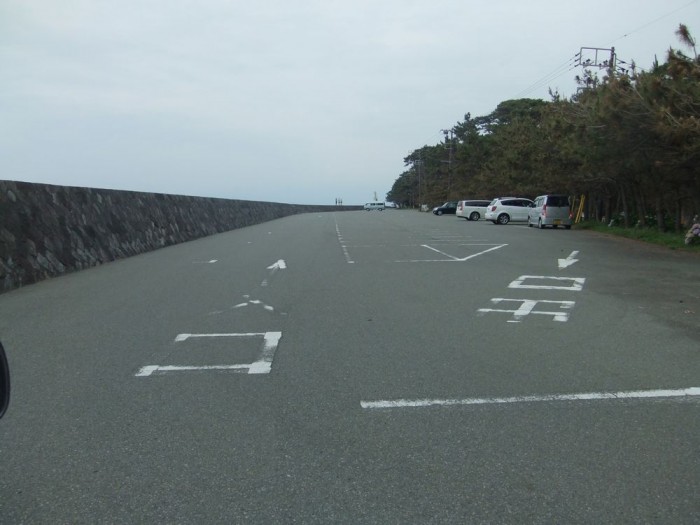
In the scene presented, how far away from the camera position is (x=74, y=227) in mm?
14266

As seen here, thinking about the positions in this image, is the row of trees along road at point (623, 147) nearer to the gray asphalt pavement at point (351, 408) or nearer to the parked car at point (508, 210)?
the parked car at point (508, 210)

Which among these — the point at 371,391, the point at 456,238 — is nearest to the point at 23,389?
the point at 371,391

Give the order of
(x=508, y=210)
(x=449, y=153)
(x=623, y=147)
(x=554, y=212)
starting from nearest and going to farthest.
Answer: (x=623, y=147) < (x=554, y=212) < (x=508, y=210) < (x=449, y=153)

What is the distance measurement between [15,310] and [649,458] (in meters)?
8.53

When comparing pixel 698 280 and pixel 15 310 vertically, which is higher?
pixel 15 310

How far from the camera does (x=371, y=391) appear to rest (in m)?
5.27

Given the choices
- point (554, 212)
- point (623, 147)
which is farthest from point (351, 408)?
point (554, 212)

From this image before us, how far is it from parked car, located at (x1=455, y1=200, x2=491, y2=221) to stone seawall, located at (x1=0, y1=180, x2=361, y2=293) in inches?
1161

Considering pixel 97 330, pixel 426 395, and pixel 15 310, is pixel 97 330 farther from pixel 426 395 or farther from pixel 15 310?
pixel 426 395

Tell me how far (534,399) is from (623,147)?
16.8m

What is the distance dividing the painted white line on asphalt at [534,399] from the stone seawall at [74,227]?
8592 millimetres

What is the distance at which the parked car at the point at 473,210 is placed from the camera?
163 ft

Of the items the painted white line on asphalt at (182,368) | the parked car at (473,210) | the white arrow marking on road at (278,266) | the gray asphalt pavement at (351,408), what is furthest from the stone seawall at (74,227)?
the parked car at (473,210)

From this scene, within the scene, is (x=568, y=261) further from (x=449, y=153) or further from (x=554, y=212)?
(x=449, y=153)
